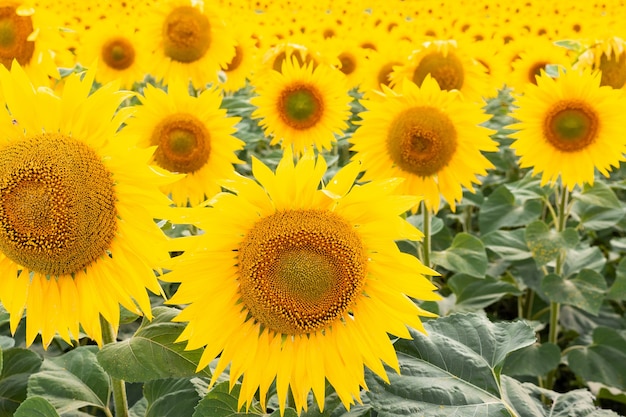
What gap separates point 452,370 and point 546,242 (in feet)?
5.78

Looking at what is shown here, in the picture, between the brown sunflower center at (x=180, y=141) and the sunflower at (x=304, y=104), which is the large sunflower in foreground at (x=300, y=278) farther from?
the sunflower at (x=304, y=104)

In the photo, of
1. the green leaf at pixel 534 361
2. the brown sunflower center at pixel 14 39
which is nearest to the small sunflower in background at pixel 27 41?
the brown sunflower center at pixel 14 39

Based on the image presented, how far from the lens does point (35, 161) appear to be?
1.39m

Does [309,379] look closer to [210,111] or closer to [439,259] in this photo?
[439,259]

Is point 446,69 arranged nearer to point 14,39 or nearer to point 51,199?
point 14,39

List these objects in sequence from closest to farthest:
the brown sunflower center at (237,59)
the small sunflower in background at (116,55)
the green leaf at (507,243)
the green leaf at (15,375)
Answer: the green leaf at (15,375)
the green leaf at (507,243)
the small sunflower in background at (116,55)
the brown sunflower center at (237,59)

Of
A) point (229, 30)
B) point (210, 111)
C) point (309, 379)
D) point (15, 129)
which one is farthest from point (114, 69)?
point (309, 379)

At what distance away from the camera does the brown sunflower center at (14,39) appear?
314 cm

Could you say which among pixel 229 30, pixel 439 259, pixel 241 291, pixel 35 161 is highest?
pixel 229 30

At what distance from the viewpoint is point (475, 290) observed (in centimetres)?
329

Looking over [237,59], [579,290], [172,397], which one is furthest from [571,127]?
[237,59]

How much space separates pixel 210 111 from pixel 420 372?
2.04 meters

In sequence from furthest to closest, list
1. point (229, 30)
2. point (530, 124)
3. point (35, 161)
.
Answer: point (229, 30), point (530, 124), point (35, 161)

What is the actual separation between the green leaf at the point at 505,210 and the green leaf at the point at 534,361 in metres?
0.76
